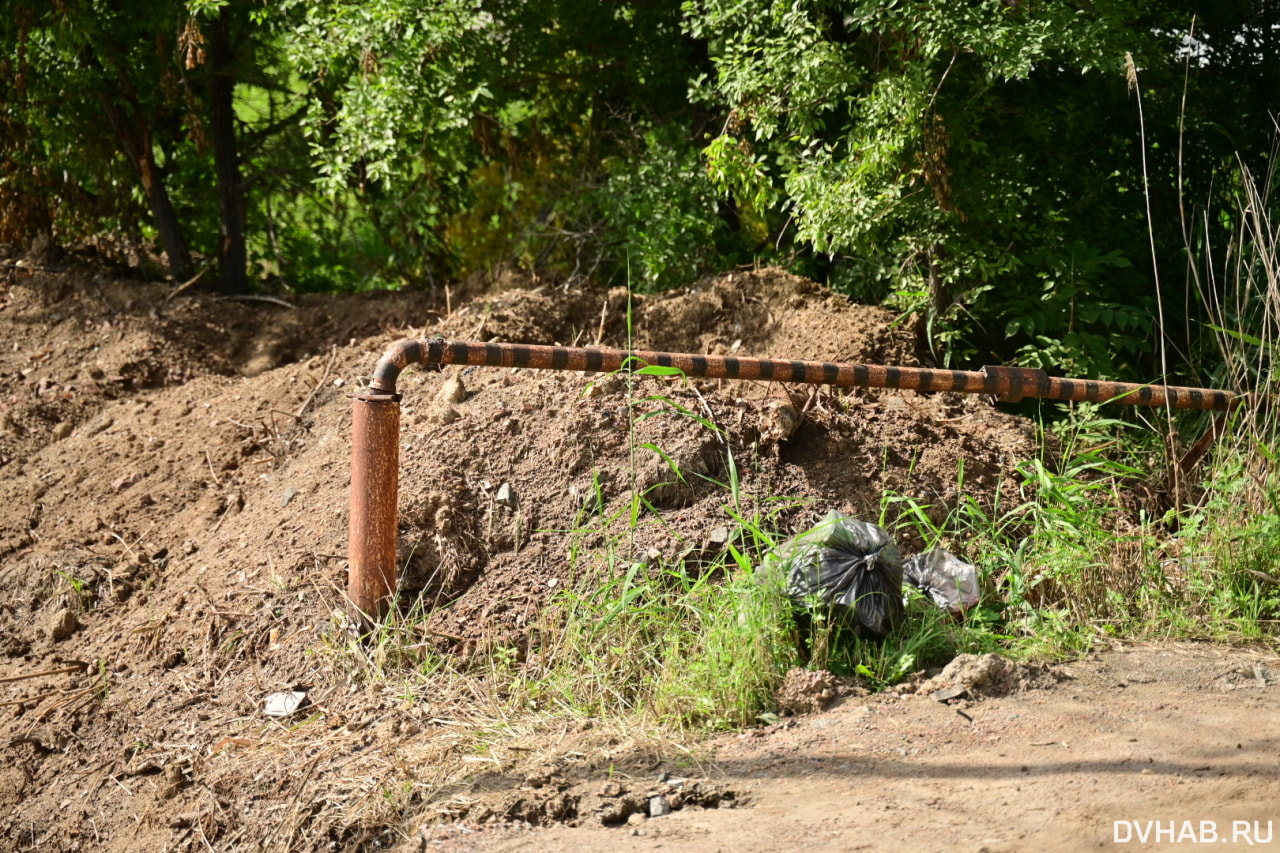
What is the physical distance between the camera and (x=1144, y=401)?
4008mm

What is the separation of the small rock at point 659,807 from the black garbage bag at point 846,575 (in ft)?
2.72

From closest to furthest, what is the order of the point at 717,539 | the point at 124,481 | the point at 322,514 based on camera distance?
the point at 717,539, the point at 322,514, the point at 124,481

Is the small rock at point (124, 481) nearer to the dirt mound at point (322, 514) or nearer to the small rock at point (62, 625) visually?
the dirt mound at point (322, 514)

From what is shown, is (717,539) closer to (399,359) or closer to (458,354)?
(458,354)

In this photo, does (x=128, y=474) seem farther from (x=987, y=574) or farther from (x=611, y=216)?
(x=987, y=574)

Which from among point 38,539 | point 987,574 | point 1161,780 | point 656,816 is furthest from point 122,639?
point 1161,780

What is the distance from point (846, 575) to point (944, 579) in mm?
501

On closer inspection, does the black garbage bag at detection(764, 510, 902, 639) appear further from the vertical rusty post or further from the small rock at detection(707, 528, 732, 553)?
the vertical rusty post

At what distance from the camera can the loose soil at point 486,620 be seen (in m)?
2.68

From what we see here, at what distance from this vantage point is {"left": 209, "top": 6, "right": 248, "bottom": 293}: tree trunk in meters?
6.49

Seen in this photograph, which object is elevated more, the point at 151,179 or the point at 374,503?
the point at 151,179

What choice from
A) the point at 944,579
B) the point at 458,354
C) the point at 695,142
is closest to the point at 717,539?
the point at 944,579

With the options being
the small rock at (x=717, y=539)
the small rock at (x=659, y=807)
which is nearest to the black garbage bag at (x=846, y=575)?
the small rock at (x=717, y=539)

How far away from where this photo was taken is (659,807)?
2.66 metres
